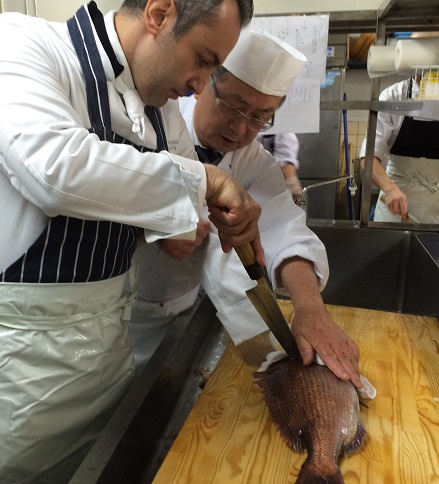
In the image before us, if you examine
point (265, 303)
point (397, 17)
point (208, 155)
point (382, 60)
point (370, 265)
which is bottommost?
point (370, 265)

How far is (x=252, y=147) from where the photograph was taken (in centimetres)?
167

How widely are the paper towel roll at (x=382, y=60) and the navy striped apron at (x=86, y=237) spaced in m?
1.08

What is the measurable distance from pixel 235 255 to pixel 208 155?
1.33 ft

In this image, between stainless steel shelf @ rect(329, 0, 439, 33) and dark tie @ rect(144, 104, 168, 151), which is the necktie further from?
stainless steel shelf @ rect(329, 0, 439, 33)

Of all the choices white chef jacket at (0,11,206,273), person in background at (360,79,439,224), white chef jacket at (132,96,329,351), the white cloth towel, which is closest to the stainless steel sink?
person in background at (360,79,439,224)

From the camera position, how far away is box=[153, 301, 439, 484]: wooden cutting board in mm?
887

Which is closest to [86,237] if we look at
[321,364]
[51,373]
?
[51,373]

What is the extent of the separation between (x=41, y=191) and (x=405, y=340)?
118 centimetres

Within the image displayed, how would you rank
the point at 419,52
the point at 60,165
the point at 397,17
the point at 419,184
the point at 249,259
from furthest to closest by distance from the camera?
the point at 419,184 < the point at 397,17 < the point at 419,52 < the point at 249,259 < the point at 60,165

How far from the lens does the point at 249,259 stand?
1.08 metres

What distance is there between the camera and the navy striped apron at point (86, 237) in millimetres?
879

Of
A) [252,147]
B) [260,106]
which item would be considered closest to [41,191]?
[260,106]

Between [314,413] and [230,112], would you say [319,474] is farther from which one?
[230,112]

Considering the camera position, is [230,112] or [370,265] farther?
[370,265]
